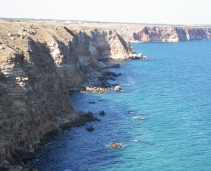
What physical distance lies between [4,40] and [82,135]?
1971 cm

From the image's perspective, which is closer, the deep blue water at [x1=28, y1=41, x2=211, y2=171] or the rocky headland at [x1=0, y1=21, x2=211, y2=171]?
the rocky headland at [x1=0, y1=21, x2=211, y2=171]

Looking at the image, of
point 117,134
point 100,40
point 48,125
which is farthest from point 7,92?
point 100,40

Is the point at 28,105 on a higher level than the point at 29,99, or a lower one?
lower

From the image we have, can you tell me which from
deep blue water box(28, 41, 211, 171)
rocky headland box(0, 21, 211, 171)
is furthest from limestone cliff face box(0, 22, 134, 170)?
deep blue water box(28, 41, 211, 171)

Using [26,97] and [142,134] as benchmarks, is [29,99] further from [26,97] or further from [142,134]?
[142,134]

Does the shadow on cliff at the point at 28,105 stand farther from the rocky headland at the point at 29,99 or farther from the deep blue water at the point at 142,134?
the deep blue water at the point at 142,134

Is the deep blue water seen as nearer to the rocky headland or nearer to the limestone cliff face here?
the rocky headland

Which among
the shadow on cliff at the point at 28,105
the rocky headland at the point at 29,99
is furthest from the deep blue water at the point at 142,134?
the shadow on cliff at the point at 28,105

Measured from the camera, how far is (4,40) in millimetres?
55188

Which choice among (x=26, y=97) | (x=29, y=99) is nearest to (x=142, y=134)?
(x=29, y=99)

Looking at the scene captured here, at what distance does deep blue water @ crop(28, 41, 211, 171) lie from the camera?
46.3 meters

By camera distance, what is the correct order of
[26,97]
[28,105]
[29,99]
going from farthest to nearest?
[29,99]
[28,105]
[26,97]

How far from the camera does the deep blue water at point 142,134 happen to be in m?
46.3

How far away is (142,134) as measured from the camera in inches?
2282
